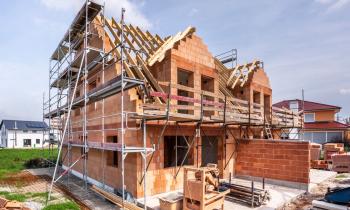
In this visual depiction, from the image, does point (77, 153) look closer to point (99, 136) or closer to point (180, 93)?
point (99, 136)

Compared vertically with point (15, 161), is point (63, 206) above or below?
above

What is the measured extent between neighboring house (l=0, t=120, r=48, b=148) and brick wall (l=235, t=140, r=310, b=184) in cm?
5870

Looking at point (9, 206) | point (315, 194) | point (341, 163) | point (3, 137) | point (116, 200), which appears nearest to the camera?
point (9, 206)

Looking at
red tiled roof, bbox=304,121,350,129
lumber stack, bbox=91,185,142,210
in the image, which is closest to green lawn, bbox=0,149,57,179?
lumber stack, bbox=91,185,142,210

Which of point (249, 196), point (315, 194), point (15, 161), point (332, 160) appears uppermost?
point (249, 196)

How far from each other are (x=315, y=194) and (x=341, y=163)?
7729 mm

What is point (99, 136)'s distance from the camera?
12422 millimetres

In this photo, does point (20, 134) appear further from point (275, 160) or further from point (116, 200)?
point (275, 160)

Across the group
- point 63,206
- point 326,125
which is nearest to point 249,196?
point 63,206

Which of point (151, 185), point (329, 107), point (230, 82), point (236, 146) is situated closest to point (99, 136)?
point (151, 185)

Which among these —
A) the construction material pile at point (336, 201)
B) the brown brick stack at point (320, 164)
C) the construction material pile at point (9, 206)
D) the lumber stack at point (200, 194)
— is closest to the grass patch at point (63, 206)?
the construction material pile at point (9, 206)

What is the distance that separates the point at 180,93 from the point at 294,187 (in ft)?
25.0

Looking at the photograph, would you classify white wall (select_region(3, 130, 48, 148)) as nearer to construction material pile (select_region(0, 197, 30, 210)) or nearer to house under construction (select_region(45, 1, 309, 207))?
house under construction (select_region(45, 1, 309, 207))

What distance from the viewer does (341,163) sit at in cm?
1658
